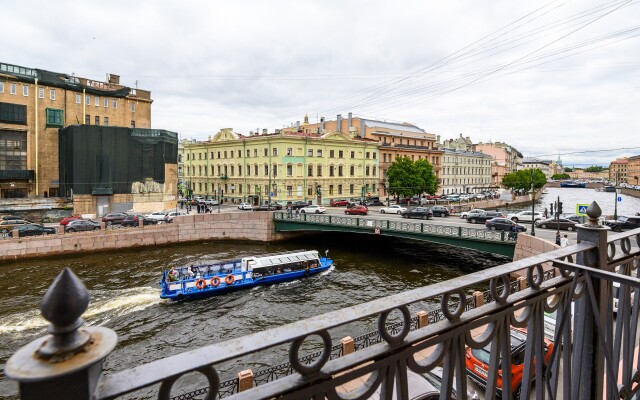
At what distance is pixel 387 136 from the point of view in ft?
200

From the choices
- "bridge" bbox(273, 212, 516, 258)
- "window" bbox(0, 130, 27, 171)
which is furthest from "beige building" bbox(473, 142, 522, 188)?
"window" bbox(0, 130, 27, 171)

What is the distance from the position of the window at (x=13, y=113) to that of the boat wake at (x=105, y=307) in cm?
3109

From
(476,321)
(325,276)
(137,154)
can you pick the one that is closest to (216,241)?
(325,276)

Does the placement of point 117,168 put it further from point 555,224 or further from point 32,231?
point 555,224

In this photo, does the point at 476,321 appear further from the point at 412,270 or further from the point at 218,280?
the point at 412,270

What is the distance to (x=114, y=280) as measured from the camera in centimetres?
2088

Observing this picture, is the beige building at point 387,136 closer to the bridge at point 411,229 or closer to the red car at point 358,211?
the red car at point 358,211

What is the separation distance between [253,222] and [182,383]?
2273 cm

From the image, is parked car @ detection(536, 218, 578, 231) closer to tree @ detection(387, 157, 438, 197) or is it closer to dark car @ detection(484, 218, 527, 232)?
dark car @ detection(484, 218, 527, 232)

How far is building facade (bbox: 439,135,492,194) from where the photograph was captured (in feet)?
230

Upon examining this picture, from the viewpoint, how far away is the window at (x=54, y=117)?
40.3m

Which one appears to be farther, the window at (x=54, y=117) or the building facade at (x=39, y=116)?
the window at (x=54, y=117)

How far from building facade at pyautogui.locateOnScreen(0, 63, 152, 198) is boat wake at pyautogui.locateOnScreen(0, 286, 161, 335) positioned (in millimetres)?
29484

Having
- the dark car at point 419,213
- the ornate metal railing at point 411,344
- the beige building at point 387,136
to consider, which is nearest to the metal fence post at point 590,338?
the ornate metal railing at point 411,344
